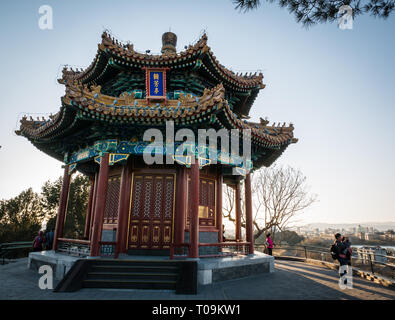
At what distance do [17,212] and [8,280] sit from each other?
72.9 ft

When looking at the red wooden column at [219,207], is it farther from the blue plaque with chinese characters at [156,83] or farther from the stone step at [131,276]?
the blue plaque with chinese characters at [156,83]

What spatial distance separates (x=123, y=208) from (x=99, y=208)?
0.98 m

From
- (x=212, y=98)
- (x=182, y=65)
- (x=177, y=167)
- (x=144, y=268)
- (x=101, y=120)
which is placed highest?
(x=182, y=65)

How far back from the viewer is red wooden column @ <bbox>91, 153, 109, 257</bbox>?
7.94 m

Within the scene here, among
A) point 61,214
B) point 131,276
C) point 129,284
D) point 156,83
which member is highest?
point 156,83

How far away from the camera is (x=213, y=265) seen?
25.3 ft

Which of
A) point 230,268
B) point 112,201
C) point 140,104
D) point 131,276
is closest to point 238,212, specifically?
point 230,268

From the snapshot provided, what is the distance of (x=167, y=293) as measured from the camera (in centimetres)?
644

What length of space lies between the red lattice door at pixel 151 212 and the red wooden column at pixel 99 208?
159cm

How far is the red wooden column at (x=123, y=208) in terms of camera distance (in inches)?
352

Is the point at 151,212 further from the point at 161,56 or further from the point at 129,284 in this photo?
the point at 161,56

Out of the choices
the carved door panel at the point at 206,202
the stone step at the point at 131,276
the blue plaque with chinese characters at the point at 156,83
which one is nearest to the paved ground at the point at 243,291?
the stone step at the point at 131,276

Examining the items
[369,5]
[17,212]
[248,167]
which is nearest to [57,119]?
[248,167]

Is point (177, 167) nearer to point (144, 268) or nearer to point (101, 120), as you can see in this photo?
point (101, 120)
